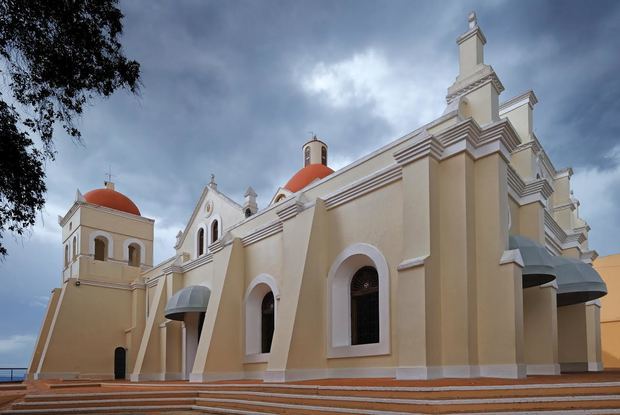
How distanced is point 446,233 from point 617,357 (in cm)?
1675

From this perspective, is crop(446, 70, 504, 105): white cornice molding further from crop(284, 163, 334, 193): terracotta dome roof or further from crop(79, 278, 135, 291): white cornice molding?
crop(79, 278, 135, 291): white cornice molding

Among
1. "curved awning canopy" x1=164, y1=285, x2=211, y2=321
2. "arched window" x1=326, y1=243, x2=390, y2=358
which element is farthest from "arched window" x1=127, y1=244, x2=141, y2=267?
"arched window" x1=326, y1=243, x2=390, y2=358

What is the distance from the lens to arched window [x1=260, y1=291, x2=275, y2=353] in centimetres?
1480

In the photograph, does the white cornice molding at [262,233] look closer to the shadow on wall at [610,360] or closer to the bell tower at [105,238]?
the bell tower at [105,238]

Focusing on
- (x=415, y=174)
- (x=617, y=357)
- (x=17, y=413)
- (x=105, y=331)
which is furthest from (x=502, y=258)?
(x=105, y=331)

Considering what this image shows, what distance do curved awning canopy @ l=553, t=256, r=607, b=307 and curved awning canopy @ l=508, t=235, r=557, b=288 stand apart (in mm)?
1486

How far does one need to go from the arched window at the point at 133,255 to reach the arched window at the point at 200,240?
6195 mm

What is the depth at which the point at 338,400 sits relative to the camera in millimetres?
7910

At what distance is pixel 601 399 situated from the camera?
20.7ft

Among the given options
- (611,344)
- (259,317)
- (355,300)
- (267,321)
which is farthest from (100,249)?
(611,344)

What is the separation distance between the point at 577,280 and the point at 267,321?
8.32 metres

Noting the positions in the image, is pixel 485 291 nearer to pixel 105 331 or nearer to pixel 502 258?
pixel 502 258

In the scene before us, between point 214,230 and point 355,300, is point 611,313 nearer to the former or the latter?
point 355,300

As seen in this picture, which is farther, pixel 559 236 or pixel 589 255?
pixel 589 255
